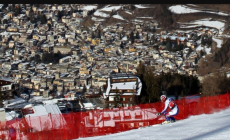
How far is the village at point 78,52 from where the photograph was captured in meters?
24.6

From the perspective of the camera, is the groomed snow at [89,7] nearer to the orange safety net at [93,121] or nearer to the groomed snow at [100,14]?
the groomed snow at [100,14]

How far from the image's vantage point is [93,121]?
5.94 meters

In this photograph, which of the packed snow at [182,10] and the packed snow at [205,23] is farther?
the packed snow at [182,10]

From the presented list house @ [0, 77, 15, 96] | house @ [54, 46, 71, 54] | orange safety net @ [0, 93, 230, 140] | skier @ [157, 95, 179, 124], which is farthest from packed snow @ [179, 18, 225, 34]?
skier @ [157, 95, 179, 124]

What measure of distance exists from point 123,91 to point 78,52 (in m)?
21.9

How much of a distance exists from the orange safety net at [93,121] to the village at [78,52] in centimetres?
1389

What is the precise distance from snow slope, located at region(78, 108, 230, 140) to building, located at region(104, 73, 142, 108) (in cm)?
391

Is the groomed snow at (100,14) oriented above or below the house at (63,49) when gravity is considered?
above

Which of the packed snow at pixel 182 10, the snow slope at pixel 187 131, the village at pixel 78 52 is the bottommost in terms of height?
the village at pixel 78 52

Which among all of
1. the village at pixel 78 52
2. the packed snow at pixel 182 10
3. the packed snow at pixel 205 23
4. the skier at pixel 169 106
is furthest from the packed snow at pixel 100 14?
the skier at pixel 169 106

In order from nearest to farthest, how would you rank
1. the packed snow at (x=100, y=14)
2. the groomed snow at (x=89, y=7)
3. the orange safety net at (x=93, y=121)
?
1. the orange safety net at (x=93, y=121)
2. the packed snow at (x=100, y=14)
3. the groomed snow at (x=89, y=7)

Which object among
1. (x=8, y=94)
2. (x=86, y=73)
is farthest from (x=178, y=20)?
(x=8, y=94)

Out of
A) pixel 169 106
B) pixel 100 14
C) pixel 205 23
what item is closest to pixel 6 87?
pixel 169 106

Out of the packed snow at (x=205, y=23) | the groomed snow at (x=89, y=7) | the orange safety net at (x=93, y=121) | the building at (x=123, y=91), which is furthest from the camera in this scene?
the groomed snow at (x=89, y=7)
